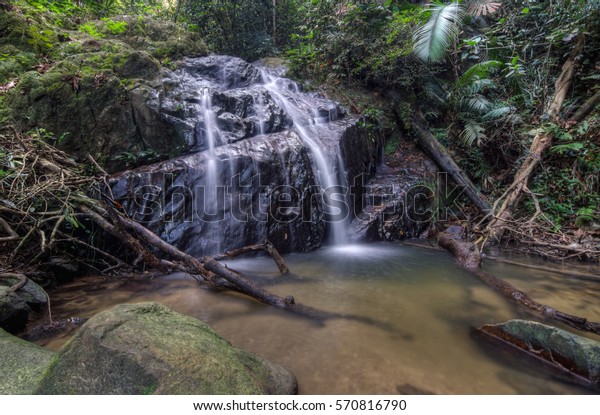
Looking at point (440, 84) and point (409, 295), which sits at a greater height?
point (440, 84)

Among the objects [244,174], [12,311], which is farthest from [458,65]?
[12,311]

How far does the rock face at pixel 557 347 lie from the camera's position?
6.18ft

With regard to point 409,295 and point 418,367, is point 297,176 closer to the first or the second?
point 409,295

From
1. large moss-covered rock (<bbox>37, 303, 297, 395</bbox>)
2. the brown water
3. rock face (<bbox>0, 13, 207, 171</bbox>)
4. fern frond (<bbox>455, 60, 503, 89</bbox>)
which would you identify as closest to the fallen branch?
the brown water

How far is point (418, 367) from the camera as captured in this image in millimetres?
2088

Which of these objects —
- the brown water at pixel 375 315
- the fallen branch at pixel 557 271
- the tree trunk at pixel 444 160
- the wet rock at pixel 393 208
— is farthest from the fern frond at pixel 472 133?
the brown water at pixel 375 315

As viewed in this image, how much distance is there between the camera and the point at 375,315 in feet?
9.53

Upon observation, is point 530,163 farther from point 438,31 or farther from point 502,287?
point 502,287

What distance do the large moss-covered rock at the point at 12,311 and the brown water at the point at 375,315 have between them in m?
0.37

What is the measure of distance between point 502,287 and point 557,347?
148 cm

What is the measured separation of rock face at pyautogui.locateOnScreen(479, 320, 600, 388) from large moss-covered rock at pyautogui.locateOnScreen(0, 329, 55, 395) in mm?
3070

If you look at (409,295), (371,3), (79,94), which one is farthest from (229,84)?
(409,295)
